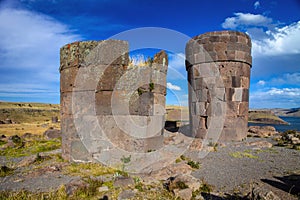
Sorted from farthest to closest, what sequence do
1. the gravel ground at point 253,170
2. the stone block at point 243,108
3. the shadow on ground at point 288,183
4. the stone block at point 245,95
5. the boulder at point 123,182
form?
the stone block at point 245,95 → the stone block at point 243,108 → the gravel ground at point 253,170 → the boulder at point 123,182 → the shadow on ground at point 288,183

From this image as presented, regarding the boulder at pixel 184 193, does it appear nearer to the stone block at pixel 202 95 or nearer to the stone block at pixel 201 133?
the stone block at pixel 201 133

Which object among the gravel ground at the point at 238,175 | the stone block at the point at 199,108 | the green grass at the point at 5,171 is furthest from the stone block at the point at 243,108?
the green grass at the point at 5,171

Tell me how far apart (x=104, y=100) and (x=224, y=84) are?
729cm

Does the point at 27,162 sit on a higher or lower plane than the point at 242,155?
lower

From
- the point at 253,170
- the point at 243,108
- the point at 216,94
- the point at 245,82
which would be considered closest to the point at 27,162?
the point at 253,170

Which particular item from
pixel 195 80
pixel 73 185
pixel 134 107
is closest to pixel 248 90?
pixel 195 80

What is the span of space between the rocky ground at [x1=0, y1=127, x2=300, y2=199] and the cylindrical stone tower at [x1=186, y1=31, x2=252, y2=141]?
3.07 meters

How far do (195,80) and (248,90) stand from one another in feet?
9.80

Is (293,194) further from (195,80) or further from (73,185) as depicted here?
(195,80)

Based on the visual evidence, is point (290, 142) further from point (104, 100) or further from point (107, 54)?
point (107, 54)

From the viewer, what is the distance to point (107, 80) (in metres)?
6.98

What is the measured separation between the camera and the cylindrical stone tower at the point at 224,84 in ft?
38.5

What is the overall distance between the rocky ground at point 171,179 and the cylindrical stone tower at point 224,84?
3072mm

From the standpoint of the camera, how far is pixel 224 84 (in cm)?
1179
